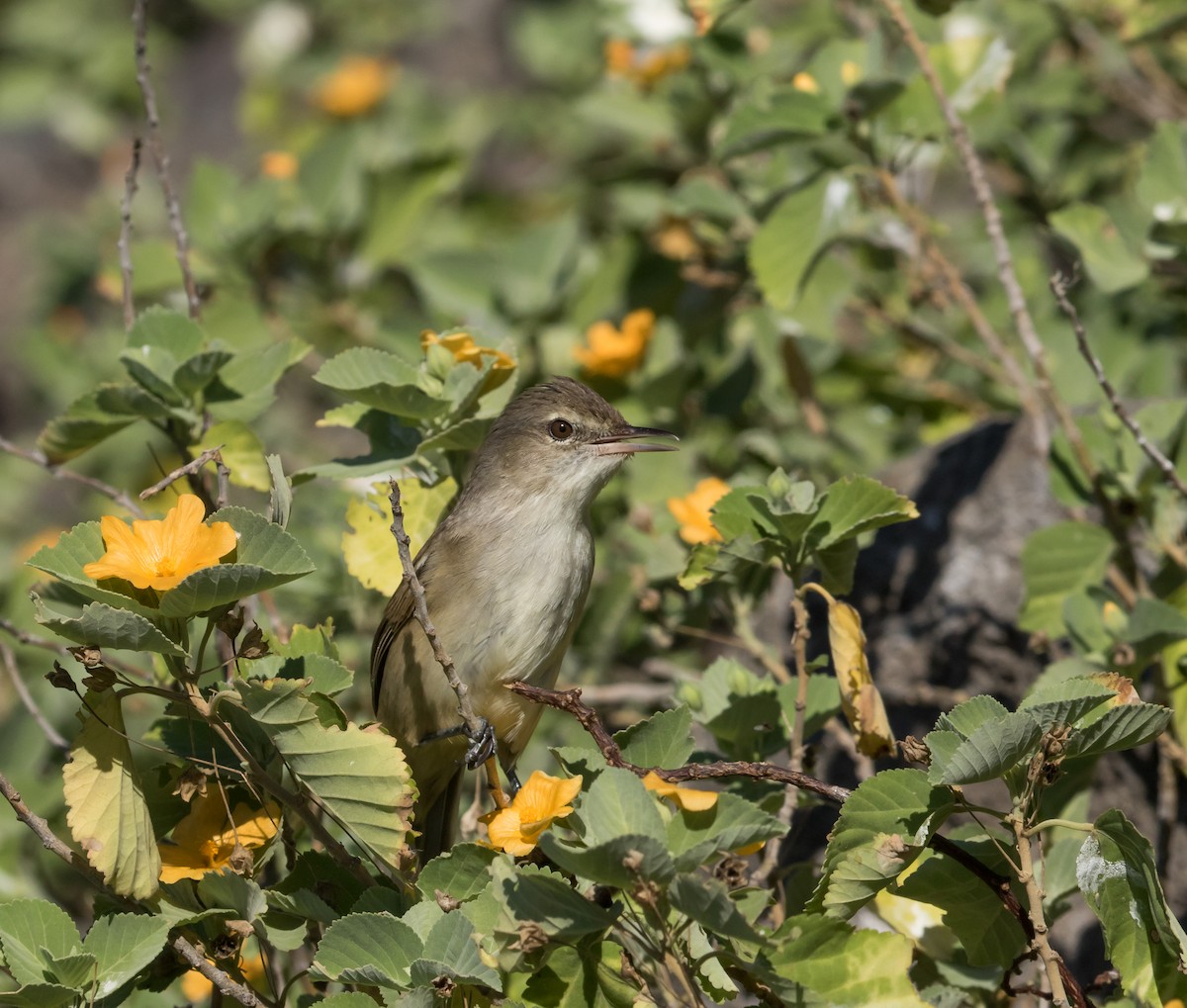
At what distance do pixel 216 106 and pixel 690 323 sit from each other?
7.53m

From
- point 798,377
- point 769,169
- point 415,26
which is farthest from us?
point 415,26

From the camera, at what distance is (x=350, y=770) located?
8.91 feet

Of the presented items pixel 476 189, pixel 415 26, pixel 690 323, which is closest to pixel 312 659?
pixel 690 323

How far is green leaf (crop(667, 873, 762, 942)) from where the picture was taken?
217cm

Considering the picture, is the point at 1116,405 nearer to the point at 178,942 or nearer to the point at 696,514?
the point at 696,514

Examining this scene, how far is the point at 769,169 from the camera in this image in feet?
16.6

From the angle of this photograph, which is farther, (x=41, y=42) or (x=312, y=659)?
(x=41, y=42)

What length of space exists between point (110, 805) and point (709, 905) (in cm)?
126

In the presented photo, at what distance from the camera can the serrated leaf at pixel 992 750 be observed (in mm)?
2361

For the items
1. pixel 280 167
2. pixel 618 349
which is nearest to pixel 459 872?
pixel 618 349

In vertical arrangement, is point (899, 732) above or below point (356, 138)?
below

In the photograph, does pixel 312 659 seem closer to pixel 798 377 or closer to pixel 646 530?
pixel 646 530

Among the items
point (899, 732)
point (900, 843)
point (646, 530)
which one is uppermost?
point (900, 843)

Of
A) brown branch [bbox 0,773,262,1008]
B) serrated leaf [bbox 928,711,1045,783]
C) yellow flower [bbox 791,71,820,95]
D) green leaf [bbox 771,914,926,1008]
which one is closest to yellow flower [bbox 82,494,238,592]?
brown branch [bbox 0,773,262,1008]
